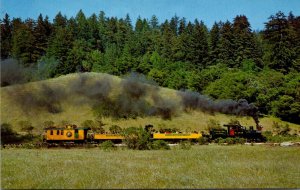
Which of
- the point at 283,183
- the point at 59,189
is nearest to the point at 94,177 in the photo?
the point at 59,189

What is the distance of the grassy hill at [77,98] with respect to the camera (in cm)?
2138

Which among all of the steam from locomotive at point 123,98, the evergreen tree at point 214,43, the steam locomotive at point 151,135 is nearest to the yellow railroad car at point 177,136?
the steam locomotive at point 151,135

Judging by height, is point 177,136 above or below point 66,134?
below

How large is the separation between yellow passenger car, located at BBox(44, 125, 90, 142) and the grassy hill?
154cm

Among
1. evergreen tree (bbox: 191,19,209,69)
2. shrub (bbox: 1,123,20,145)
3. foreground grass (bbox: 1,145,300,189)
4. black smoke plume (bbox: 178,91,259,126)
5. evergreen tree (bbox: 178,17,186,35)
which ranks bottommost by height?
foreground grass (bbox: 1,145,300,189)

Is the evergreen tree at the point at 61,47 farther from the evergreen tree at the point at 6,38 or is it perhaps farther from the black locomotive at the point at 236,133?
the black locomotive at the point at 236,133

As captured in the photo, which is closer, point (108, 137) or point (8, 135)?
point (8, 135)

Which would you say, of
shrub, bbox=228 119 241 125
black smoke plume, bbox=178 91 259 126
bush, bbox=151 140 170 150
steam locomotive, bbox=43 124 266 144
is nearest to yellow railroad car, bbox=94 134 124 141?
steam locomotive, bbox=43 124 266 144

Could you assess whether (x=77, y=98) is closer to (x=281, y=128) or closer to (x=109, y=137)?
(x=109, y=137)

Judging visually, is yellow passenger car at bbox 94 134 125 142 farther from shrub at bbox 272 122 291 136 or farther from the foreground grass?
the foreground grass

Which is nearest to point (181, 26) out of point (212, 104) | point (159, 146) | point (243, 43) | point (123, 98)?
point (243, 43)

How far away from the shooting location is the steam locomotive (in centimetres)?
2784

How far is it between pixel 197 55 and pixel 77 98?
8.50 m

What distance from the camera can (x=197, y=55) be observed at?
1912 cm
